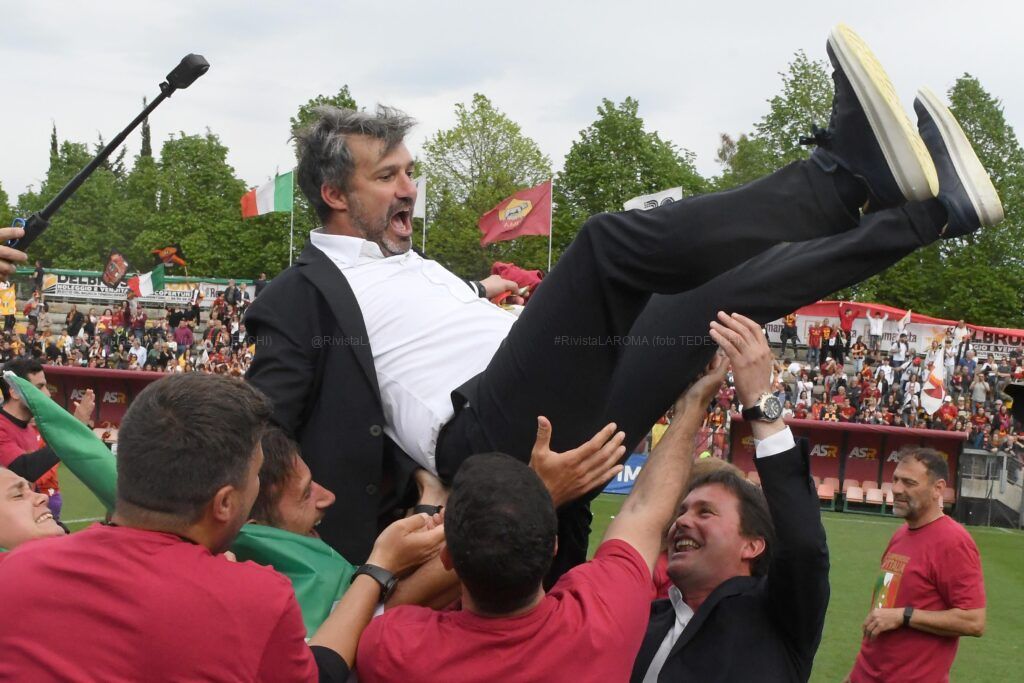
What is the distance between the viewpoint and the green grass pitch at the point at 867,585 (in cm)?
975

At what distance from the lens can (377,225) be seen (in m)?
3.78

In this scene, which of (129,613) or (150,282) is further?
(150,282)

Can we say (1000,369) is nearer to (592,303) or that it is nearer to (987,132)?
(987,132)

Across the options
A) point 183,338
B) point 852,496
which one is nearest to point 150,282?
point 183,338

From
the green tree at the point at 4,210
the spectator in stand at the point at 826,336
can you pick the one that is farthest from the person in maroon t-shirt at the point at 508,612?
the green tree at the point at 4,210

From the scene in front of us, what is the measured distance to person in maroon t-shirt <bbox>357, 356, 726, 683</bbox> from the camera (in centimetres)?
243

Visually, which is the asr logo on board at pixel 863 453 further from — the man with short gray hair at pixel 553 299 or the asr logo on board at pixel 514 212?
the man with short gray hair at pixel 553 299

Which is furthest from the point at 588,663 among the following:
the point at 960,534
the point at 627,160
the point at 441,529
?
the point at 627,160

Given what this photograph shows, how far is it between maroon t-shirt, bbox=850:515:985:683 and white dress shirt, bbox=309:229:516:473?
12.6 ft

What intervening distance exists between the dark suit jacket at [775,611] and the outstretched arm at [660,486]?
0.26m

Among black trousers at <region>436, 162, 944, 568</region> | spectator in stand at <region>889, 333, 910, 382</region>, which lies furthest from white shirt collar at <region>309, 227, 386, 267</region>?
spectator in stand at <region>889, 333, 910, 382</region>

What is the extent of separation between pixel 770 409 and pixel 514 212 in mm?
25864

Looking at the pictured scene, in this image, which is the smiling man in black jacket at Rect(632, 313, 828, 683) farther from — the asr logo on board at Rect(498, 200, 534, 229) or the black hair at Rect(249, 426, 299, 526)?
the asr logo on board at Rect(498, 200, 534, 229)

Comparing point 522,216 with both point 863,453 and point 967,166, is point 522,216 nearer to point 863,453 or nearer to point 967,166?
point 863,453
